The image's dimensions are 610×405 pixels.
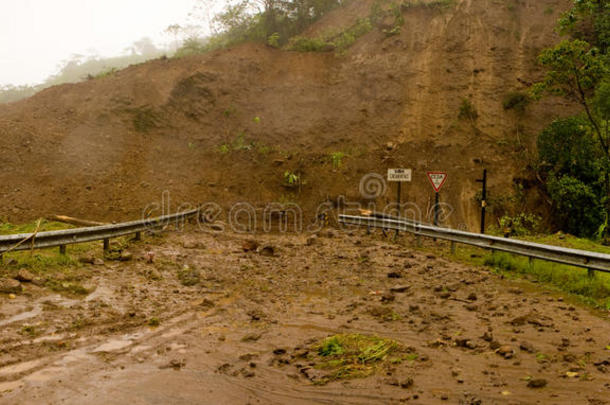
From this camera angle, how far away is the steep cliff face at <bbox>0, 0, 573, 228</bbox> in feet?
64.6

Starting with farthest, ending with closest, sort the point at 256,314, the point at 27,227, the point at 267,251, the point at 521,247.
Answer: the point at 27,227
the point at 267,251
the point at 521,247
the point at 256,314

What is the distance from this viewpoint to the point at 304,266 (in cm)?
1057

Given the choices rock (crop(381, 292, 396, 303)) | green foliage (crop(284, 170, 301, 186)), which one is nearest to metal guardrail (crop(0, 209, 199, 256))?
rock (crop(381, 292, 396, 303))

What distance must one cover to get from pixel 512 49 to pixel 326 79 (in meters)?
11.3

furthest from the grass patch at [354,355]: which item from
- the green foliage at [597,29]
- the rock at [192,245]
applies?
the green foliage at [597,29]

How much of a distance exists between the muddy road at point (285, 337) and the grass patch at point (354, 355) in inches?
1.8

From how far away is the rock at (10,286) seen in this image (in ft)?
21.1

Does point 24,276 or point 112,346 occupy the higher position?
point 24,276

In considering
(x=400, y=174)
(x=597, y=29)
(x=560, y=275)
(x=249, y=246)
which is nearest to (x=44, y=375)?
(x=249, y=246)

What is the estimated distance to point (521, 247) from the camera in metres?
9.66

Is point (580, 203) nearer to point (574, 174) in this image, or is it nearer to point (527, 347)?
point (574, 174)

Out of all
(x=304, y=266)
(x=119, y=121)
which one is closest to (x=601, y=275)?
(x=304, y=266)

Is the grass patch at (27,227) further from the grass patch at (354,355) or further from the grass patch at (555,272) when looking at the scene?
the grass patch at (555,272)

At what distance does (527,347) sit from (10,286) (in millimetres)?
Result: 7001
